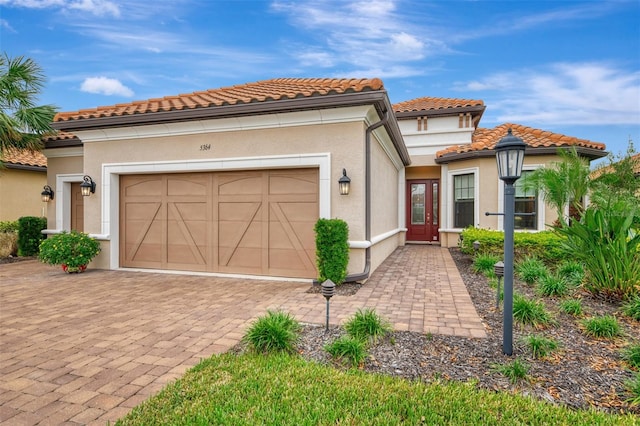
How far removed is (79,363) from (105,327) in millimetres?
1105

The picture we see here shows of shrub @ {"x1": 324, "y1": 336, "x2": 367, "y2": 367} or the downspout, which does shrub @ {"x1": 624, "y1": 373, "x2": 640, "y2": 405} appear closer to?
shrub @ {"x1": 324, "y1": 336, "x2": 367, "y2": 367}

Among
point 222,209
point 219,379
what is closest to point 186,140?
point 222,209

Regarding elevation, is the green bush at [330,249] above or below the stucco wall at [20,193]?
below

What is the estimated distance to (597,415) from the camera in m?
2.45

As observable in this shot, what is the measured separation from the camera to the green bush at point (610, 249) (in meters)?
5.08

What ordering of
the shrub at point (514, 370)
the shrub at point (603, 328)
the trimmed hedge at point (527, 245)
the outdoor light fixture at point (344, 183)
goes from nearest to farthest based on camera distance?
1. the shrub at point (514, 370)
2. the shrub at point (603, 328)
3. the outdoor light fixture at point (344, 183)
4. the trimmed hedge at point (527, 245)

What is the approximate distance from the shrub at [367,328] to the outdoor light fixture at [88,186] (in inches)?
303

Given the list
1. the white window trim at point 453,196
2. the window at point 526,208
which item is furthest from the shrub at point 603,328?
the white window trim at point 453,196

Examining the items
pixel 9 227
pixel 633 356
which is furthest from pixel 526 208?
pixel 9 227

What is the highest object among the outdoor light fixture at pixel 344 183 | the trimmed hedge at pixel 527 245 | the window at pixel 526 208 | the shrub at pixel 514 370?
the outdoor light fixture at pixel 344 183

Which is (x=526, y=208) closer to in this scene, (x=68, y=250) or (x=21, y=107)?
(x=68, y=250)

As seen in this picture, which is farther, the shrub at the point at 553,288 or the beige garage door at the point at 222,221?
the beige garage door at the point at 222,221

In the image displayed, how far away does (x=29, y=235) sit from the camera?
10844 mm

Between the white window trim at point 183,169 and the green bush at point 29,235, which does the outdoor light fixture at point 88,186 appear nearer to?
the white window trim at point 183,169
